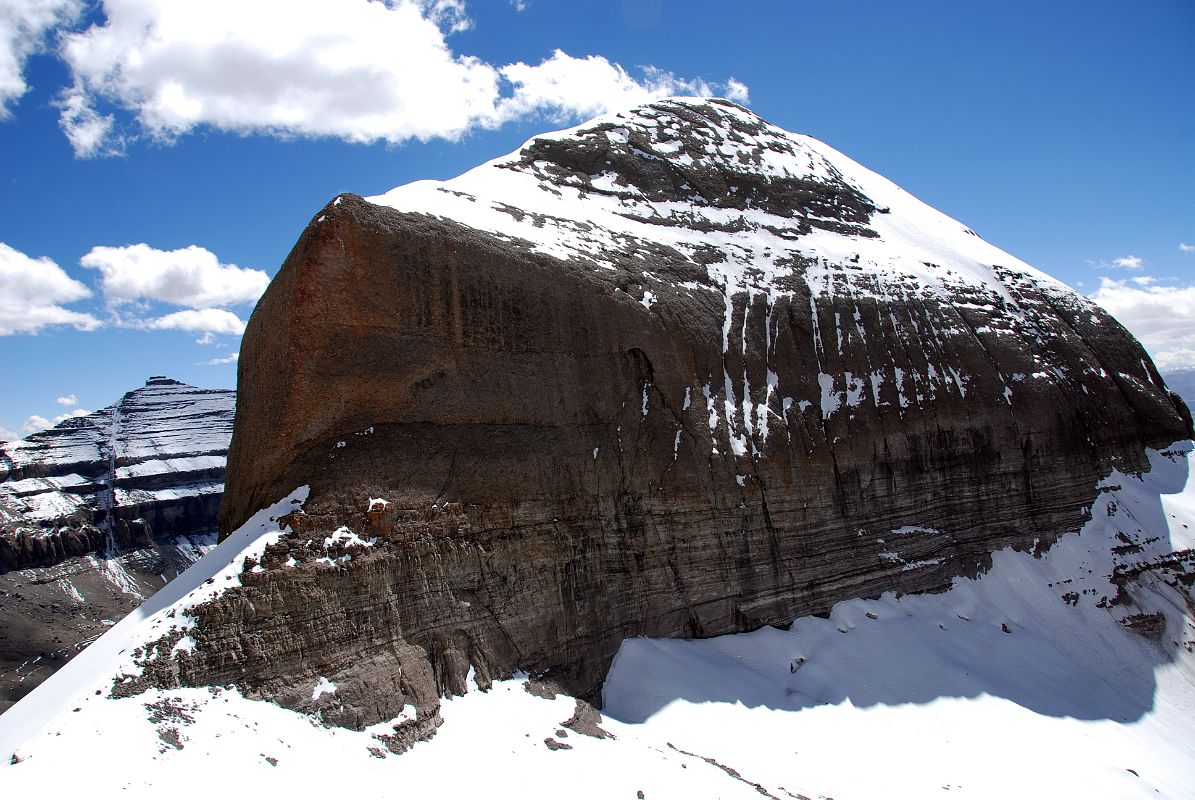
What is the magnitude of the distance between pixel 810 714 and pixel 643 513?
6.53m

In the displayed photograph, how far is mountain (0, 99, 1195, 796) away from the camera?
12.7 meters

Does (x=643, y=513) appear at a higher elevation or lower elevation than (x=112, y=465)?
lower

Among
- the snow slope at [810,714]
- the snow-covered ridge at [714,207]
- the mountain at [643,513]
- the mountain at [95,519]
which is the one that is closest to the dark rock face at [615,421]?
the mountain at [643,513]

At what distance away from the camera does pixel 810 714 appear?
58.7ft

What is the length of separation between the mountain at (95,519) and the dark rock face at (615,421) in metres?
37.9

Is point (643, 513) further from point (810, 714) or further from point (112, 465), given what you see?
point (112, 465)

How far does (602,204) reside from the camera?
2705cm

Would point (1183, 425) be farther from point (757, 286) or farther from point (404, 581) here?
point (404, 581)

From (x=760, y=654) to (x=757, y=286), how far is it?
40.9 feet

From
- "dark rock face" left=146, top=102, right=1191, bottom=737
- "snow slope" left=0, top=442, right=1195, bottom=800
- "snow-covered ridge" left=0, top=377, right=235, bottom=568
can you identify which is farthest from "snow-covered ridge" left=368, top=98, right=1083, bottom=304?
"snow-covered ridge" left=0, top=377, right=235, bottom=568

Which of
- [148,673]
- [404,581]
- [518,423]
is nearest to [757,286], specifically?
[518,423]

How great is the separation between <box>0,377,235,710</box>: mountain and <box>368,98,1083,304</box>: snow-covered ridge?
39324mm

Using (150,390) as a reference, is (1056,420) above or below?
below

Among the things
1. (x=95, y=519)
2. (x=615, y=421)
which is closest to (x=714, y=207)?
(x=615, y=421)
